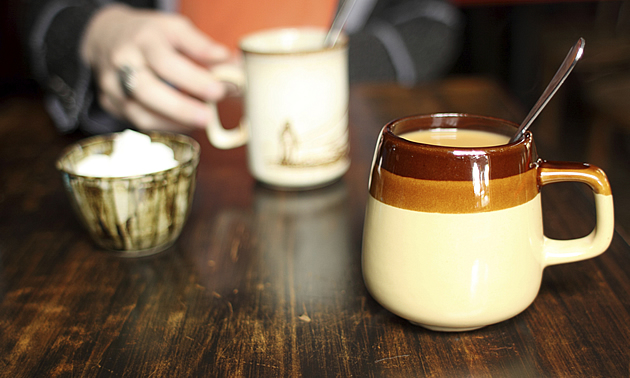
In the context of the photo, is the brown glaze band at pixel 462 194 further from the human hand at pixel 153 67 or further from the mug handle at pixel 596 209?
the human hand at pixel 153 67

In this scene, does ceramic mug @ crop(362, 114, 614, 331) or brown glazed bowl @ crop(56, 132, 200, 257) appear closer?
ceramic mug @ crop(362, 114, 614, 331)

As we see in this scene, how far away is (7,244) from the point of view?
522mm

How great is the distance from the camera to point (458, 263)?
342 mm

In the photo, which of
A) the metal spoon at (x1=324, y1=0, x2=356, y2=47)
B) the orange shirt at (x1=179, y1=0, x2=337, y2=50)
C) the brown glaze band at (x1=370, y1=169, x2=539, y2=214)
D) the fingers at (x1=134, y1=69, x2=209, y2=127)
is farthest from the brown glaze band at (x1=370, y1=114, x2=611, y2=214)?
the orange shirt at (x1=179, y1=0, x2=337, y2=50)

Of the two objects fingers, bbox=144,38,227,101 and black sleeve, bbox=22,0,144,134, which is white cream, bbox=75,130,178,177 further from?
black sleeve, bbox=22,0,144,134

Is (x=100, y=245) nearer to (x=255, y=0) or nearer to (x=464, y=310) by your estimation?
(x=464, y=310)

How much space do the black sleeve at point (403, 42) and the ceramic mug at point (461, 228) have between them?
77 centimetres

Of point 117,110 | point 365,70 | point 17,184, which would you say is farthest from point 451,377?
point 365,70

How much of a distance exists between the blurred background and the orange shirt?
3.06ft

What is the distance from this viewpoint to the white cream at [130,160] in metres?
0.49

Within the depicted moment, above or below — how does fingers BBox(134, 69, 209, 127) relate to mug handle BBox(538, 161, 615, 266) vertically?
below

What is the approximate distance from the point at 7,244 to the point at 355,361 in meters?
0.37

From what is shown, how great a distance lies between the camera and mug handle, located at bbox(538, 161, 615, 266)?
1.18 feet

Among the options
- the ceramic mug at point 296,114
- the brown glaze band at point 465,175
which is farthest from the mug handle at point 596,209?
the ceramic mug at point 296,114
